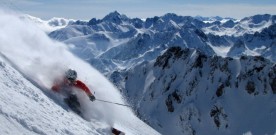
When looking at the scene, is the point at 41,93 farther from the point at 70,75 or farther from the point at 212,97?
the point at 212,97

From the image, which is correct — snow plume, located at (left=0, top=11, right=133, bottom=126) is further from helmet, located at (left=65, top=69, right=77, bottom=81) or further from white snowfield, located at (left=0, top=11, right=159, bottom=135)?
helmet, located at (left=65, top=69, right=77, bottom=81)

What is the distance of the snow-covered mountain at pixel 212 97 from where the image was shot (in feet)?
467

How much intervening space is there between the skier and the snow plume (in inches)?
15.6

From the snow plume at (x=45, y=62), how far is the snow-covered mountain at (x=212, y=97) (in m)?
102

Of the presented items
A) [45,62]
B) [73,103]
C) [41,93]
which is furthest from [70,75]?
[41,93]

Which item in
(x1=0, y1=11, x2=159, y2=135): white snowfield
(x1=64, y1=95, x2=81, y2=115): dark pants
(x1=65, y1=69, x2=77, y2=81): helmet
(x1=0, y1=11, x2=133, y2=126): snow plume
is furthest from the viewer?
(x1=0, y1=11, x2=133, y2=126): snow plume

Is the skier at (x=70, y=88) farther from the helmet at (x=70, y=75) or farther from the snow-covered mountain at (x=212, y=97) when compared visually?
A: the snow-covered mountain at (x=212, y=97)

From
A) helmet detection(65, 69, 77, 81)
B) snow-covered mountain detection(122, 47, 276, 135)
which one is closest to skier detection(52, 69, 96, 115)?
helmet detection(65, 69, 77, 81)

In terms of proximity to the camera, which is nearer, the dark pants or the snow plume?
the dark pants

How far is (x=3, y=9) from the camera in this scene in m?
34.5

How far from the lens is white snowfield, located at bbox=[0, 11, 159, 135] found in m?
18.8

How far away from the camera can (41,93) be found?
23.7 metres

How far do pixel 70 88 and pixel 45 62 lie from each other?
2821 mm

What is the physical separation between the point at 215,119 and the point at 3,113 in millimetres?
132327
